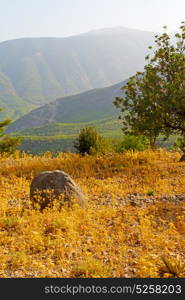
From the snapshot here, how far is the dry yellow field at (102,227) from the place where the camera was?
7555 millimetres

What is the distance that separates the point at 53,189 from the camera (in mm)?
→ 12680

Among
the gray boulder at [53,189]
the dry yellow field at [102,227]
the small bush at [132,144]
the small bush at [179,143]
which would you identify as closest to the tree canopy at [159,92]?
the small bush at [179,143]

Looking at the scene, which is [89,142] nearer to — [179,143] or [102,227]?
[179,143]

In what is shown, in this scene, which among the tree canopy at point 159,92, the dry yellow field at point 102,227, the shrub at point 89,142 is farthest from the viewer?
the shrub at point 89,142

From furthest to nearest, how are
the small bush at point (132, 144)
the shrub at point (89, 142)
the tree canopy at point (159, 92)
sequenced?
the small bush at point (132, 144) → the shrub at point (89, 142) → the tree canopy at point (159, 92)

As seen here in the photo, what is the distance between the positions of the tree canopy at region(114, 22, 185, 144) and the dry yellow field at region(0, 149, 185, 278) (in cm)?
355

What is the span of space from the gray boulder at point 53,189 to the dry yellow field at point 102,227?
522 mm

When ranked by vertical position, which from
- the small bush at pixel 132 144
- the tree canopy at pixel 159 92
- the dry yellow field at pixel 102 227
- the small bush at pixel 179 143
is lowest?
the small bush at pixel 132 144

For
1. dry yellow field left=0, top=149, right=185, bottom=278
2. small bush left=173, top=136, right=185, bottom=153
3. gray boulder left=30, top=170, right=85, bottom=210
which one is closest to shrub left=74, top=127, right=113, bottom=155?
small bush left=173, top=136, right=185, bottom=153

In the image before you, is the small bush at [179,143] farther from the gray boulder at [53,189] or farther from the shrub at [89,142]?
the gray boulder at [53,189]

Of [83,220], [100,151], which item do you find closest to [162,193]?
[83,220]

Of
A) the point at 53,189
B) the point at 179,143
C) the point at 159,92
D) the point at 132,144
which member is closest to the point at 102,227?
the point at 53,189

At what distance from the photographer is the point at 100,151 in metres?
24.7

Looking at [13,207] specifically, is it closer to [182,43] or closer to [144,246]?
[144,246]
